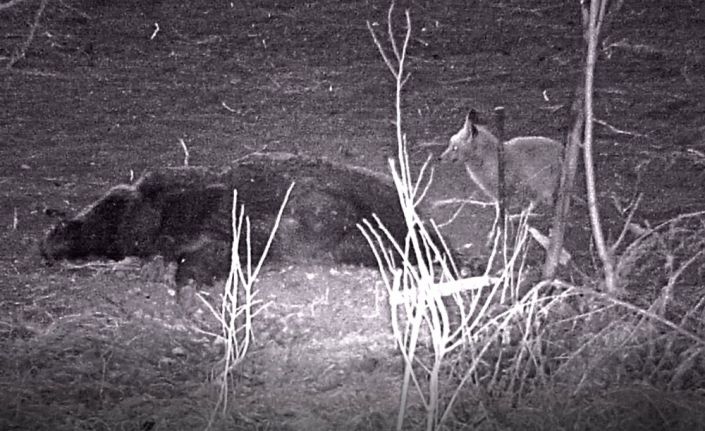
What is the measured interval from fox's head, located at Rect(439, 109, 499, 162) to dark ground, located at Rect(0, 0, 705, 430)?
28 millimetres

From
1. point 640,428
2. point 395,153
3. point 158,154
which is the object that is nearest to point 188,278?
point 158,154

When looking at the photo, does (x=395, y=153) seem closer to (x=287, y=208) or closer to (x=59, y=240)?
(x=287, y=208)

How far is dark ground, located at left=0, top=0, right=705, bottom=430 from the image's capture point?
2529 millimetres

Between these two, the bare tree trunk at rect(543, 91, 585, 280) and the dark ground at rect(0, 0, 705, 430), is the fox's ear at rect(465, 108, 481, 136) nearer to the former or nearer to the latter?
the dark ground at rect(0, 0, 705, 430)

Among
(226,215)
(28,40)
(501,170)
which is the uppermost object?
(28,40)

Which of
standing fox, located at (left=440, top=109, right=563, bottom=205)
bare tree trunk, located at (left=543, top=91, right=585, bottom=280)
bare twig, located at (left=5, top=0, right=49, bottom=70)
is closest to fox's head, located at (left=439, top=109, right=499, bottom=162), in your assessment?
standing fox, located at (left=440, top=109, right=563, bottom=205)

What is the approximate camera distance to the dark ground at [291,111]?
99.6 inches

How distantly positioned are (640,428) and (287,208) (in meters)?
1.03

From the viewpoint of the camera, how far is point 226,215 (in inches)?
101

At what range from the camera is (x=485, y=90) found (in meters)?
2.56

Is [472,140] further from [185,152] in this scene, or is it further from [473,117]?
[185,152]

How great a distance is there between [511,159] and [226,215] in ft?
2.50

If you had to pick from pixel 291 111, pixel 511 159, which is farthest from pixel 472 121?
pixel 291 111

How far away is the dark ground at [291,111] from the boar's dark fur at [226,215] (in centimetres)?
4
